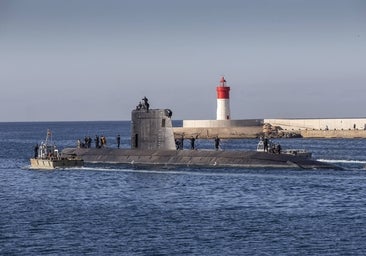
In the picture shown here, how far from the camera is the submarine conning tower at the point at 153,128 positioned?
208ft

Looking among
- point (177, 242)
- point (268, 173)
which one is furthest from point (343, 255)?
point (268, 173)

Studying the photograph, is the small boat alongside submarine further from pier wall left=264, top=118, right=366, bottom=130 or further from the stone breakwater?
pier wall left=264, top=118, right=366, bottom=130

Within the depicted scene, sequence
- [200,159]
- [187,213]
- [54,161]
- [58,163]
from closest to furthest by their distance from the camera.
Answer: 1. [187,213]
2. [200,159]
3. [54,161]
4. [58,163]

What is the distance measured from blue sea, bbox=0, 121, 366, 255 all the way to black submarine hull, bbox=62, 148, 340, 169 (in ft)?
5.45

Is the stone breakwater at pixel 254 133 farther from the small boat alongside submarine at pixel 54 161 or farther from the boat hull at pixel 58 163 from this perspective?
the boat hull at pixel 58 163

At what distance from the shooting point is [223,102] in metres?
122

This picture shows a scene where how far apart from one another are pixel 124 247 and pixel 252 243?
15.0 feet

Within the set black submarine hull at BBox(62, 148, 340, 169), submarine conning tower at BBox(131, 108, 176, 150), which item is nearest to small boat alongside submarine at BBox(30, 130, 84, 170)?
black submarine hull at BBox(62, 148, 340, 169)

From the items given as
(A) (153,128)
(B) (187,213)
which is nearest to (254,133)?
(A) (153,128)

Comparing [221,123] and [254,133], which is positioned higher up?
[221,123]

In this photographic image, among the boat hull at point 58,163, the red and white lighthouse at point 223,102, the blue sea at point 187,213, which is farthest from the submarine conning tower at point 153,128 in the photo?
the red and white lighthouse at point 223,102

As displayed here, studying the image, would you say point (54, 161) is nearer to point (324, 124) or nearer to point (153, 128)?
point (153, 128)

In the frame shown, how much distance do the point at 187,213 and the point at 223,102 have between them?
8414 cm

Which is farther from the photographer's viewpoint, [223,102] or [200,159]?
[223,102]
